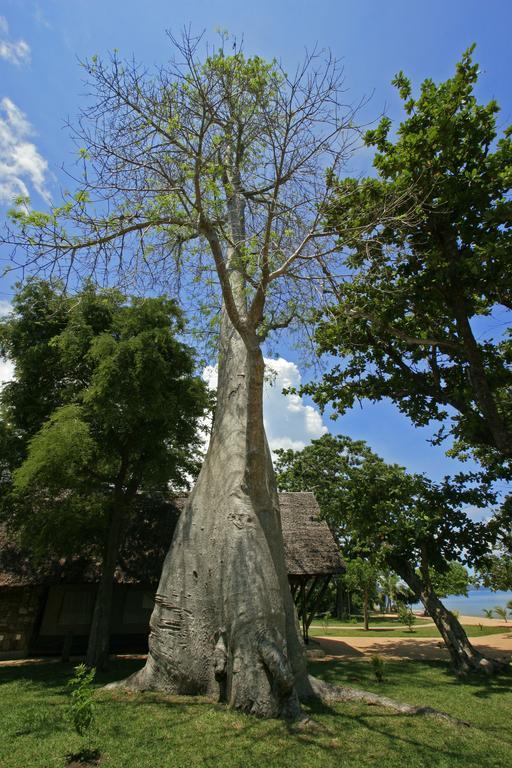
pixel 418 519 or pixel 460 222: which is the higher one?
pixel 460 222

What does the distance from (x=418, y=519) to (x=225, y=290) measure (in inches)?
260

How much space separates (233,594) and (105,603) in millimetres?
4744

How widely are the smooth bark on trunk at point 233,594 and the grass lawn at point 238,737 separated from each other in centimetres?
27

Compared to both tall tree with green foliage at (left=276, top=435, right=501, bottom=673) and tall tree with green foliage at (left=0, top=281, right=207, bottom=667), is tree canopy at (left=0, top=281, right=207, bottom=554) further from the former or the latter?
tall tree with green foliage at (left=276, top=435, right=501, bottom=673)

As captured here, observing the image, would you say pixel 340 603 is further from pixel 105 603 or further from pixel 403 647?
pixel 105 603

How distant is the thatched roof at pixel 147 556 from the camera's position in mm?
10047

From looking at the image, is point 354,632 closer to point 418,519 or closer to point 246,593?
point 418,519

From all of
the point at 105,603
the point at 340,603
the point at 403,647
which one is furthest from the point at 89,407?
the point at 340,603

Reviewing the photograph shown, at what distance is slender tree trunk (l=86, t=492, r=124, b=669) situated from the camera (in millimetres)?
8172

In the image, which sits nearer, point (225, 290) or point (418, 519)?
point (225, 290)

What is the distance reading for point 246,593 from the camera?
16.4 ft

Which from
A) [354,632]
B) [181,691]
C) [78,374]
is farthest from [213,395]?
[354,632]

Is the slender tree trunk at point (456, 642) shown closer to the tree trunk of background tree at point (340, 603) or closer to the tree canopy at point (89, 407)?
the tree canopy at point (89, 407)

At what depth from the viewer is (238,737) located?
3.91m
